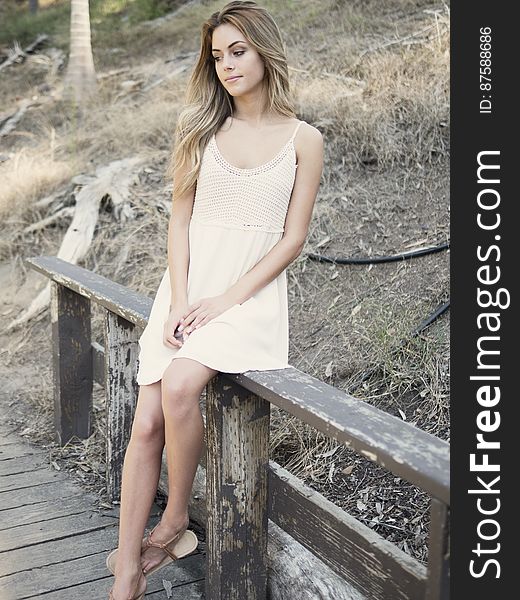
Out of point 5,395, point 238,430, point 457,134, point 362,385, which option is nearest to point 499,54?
point 457,134

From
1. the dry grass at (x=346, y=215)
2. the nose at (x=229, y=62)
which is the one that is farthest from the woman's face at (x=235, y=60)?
the dry grass at (x=346, y=215)

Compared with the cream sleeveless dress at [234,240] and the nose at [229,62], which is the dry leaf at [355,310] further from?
the nose at [229,62]

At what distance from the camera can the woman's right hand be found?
8.09 feet

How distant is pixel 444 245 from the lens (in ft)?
14.5

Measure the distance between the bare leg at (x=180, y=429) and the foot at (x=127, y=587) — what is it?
63 mm

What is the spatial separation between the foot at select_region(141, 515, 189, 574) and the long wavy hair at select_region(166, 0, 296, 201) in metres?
1.05

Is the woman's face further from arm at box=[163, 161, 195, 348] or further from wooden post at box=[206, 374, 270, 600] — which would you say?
wooden post at box=[206, 374, 270, 600]

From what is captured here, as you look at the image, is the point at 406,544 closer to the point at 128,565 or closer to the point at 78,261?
the point at 128,565

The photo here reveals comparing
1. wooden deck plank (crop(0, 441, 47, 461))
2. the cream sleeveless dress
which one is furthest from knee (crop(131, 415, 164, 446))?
wooden deck plank (crop(0, 441, 47, 461))

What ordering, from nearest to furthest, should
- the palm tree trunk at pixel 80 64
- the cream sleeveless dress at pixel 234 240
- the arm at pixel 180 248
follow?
the cream sleeveless dress at pixel 234 240 → the arm at pixel 180 248 → the palm tree trunk at pixel 80 64

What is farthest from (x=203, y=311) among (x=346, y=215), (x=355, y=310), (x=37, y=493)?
(x=346, y=215)

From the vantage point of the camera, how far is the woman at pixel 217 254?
238 cm

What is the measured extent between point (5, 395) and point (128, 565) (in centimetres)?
234

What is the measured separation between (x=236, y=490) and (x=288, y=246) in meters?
0.76
